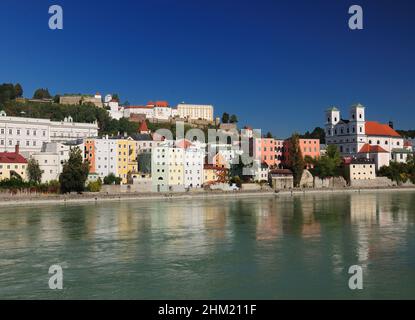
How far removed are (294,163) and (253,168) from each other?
3.86m

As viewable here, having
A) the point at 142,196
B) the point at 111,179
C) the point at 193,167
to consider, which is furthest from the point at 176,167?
the point at 111,179

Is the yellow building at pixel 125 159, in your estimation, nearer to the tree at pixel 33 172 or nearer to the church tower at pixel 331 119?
the tree at pixel 33 172

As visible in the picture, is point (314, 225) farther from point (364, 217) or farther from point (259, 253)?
point (259, 253)

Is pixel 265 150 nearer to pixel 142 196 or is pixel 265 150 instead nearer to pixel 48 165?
pixel 142 196

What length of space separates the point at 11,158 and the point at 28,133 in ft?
20.9

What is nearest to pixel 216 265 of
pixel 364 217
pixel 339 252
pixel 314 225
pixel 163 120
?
pixel 339 252

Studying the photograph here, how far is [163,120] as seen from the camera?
75.8 m

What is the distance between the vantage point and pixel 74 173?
37.1m

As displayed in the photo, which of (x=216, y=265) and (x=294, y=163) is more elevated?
(x=294, y=163)

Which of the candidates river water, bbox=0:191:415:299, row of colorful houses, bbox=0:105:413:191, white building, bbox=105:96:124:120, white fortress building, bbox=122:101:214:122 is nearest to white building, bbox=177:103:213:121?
white fortress building, bbox=122:101:214:122

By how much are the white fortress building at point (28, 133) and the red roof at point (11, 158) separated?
2.99m

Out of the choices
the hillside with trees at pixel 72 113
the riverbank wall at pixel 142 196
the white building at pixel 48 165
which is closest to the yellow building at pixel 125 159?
the riverbank wall at pixel 142 196

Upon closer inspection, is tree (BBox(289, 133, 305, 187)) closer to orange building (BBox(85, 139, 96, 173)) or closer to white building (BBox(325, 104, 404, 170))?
white building (BBox(325, 104, 404, 170))
